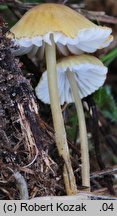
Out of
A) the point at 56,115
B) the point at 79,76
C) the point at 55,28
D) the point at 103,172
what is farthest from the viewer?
the point at 79,76

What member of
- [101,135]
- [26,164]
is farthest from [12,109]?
[101,135]

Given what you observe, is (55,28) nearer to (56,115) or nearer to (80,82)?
(56,115)

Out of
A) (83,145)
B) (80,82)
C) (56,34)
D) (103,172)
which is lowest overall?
(103,172)

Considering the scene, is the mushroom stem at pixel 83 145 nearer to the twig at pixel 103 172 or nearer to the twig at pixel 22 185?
the twig at pixel 103 172

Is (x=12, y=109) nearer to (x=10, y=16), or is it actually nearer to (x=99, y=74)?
(x=99, y=74)

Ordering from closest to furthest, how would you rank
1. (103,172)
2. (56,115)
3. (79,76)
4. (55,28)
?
(55,28), (56,115), (103,172), (79,76)

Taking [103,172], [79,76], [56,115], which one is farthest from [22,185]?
[79,76]

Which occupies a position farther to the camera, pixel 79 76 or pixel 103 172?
pixel 79 76
